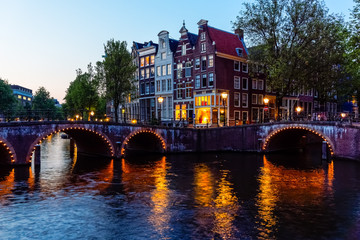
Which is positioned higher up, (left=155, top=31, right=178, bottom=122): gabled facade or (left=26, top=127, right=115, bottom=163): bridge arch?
(left=155, top=31, right=178, bottom=122): gabled facade

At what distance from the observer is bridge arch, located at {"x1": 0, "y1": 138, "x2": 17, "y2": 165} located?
89.7 ft

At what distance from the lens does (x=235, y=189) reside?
19812mm

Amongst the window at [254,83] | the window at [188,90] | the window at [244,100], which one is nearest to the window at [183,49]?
the window at [188,90]

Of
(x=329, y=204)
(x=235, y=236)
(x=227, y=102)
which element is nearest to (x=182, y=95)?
(x=227, y=102)

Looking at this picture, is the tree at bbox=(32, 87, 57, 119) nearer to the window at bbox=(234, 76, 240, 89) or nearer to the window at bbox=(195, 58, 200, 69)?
the window at bbox=(195, 58, 200, 69)

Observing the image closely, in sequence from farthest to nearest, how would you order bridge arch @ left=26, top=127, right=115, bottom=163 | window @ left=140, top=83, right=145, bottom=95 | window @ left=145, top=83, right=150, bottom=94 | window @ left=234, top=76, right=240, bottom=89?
window @ left=140, top=83, right=145, bottom=95 → window @ left=145, top=83, right=150, bottom=94 → window @ left=234, top=76, right=240, bottom=89 → bridge arch @ left=26, top=127, right=115, bottom=163

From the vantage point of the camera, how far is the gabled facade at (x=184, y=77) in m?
52.1

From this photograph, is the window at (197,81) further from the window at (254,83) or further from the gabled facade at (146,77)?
the gabled facade at (146,77)

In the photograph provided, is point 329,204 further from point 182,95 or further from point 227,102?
point 182,95

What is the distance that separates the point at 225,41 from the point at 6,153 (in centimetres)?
3517

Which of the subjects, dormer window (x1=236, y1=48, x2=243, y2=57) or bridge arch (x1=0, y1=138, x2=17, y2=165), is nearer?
bridge arch (x1=0, y1=138, x2=17, y2=165)

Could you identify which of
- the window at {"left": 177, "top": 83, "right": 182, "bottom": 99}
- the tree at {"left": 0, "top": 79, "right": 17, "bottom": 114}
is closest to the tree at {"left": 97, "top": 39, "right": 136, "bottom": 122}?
the window at {"left": 177, "top": 83, "right": 182, "bottom": 99}

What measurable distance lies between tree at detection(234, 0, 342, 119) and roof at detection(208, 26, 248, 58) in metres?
5.66

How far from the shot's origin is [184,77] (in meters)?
53.2
